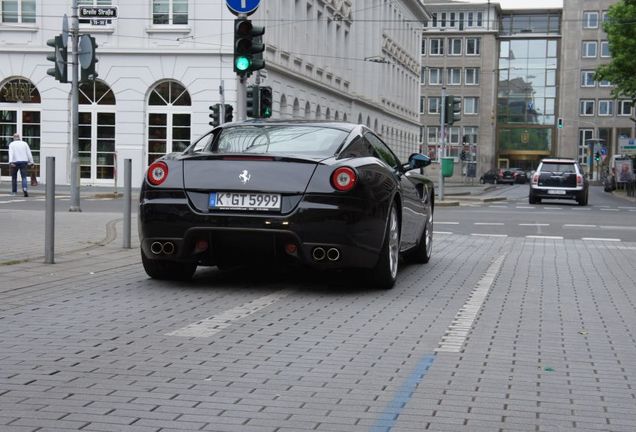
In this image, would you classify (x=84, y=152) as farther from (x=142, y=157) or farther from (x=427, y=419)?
(x=427, y=419)

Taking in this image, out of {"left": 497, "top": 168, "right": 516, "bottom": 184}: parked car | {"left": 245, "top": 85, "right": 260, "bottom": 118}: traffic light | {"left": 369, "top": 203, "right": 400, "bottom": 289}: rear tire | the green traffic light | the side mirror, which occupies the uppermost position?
the green traffic light

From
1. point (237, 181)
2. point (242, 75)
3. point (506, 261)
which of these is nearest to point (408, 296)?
point (237, 181)

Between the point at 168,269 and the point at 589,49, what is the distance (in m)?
111

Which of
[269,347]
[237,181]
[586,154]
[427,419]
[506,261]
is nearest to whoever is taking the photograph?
[427,419]

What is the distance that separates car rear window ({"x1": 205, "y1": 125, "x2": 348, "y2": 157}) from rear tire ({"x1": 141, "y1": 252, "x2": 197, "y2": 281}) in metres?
1.02

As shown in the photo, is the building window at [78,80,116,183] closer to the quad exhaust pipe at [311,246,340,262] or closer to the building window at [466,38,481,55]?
the quad exhaust pipe at [311,246,340,262]

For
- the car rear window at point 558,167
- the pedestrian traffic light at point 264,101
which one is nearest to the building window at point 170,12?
the car rear window at point 558,167

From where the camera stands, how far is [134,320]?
6.72m

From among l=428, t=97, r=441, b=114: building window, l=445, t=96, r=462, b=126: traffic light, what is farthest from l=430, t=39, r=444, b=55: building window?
l=445, t=96, r=462, b=126: traffic light

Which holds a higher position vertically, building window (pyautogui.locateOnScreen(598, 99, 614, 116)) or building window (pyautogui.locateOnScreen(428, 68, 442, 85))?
building window (pyautogui.locateOnScreen(428, 68, 442, 85))

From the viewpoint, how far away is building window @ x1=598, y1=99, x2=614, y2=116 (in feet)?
374

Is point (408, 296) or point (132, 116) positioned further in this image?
point (132, 116)

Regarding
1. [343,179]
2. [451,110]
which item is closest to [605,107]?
[451,110]

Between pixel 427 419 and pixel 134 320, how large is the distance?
2.94 m
